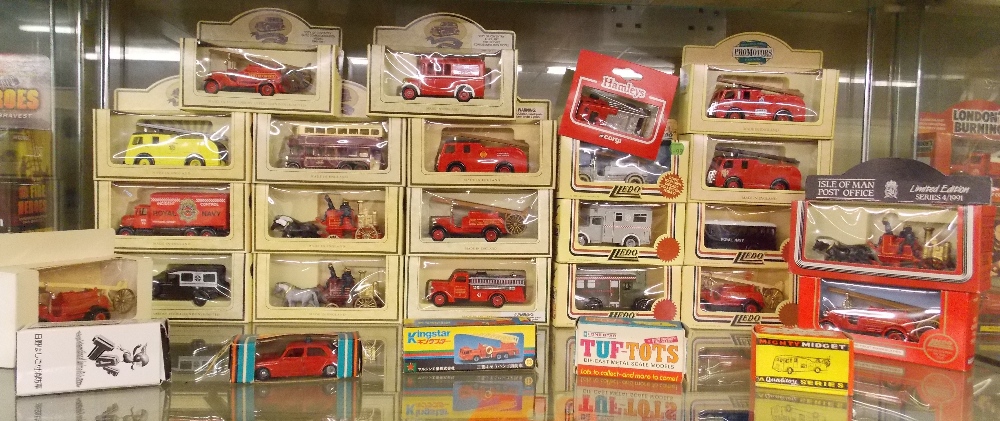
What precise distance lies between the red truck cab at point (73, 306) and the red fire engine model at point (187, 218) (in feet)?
1.25

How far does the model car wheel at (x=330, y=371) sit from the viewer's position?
158cm

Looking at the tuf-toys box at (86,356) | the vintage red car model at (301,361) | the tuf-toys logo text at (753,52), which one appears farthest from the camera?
the tuf-toys logo text at (753,52)

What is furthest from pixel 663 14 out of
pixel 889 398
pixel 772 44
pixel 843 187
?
pixel 889 398

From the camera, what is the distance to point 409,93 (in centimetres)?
217

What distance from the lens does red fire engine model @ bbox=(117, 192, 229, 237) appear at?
215 cm

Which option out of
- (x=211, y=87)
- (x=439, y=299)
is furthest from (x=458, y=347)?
(x=211, y=87)

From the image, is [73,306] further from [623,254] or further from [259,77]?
[623,254]

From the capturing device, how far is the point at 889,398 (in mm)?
1550

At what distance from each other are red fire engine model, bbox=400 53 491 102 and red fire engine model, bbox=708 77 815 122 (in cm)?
72

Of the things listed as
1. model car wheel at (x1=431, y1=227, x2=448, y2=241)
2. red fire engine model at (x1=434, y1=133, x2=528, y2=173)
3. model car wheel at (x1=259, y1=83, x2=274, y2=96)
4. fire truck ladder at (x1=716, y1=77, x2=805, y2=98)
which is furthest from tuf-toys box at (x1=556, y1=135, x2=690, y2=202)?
model car wheel at (x1=259, y1=83, x2=274, y2=96)

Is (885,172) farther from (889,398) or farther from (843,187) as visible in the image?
(889,398)

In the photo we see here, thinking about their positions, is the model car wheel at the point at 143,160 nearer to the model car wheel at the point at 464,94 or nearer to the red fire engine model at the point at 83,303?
the red fire engine model at the point at 83,303

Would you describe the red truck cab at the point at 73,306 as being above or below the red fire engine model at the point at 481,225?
below

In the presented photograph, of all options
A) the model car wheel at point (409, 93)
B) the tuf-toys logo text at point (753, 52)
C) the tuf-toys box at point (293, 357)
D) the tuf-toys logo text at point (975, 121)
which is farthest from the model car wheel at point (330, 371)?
the tuf-toys logo text at point (975, 121)
